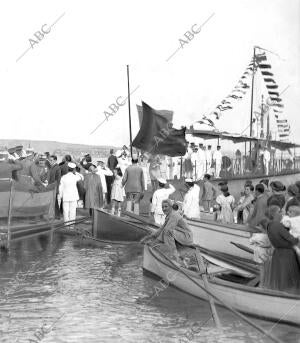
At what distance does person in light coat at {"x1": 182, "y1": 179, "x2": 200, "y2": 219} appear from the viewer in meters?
18.6

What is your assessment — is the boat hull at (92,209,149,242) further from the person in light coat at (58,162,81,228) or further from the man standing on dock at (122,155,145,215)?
the man standing on dock at (122,155,145,215)

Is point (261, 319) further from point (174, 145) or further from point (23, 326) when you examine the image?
point (174, 145)

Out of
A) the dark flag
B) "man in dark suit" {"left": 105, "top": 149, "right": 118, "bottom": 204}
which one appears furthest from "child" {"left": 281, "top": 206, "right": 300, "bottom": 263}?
"man in dark suit" {"left": 105, "top": 149, "right": 118, "bottom": 204}

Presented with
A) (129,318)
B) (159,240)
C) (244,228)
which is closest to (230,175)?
(244,228)

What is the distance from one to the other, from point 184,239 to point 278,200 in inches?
99.1

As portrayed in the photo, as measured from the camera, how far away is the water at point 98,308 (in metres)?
10.8

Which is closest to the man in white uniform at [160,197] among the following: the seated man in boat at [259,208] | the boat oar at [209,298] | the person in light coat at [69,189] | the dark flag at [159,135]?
the person in light coat at [69,189]

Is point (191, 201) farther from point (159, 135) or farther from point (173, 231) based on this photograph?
point (159, 135)

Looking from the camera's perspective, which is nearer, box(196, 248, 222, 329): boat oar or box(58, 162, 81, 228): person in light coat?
box(196, 248, 222, 329): boat oar

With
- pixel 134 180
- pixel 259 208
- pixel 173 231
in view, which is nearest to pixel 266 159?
pixel 134 180

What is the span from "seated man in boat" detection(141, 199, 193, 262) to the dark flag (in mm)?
10394

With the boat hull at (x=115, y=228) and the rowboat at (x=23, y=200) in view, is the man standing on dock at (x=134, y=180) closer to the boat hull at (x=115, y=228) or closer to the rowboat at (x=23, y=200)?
the boat hull at (x=115, y=228)

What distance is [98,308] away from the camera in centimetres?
1257

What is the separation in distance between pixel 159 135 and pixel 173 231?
34.8ft
